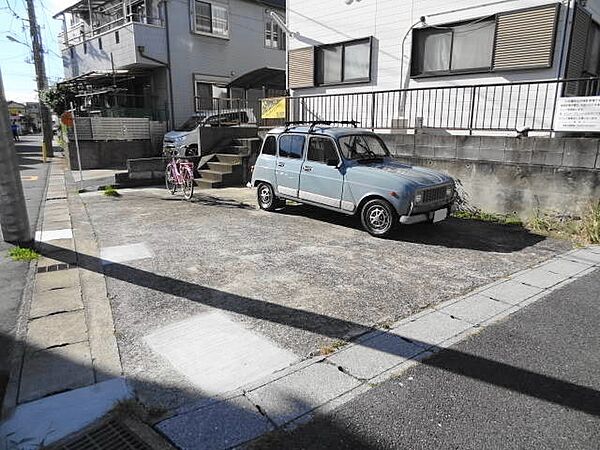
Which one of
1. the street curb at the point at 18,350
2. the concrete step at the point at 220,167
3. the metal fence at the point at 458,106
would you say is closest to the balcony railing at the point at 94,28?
the concrete step at the point at 220,167

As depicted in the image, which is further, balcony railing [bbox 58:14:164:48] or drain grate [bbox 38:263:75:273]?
balcony railing [bbox 58:14:164:48]

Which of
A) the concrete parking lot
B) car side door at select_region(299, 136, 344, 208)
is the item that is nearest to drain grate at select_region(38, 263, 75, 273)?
the concrete parking lot

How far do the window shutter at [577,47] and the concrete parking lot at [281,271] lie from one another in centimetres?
375

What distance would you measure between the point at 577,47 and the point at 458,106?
2.53 m

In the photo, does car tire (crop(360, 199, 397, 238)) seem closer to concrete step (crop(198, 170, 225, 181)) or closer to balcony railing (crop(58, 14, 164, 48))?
concrete step (crop(198, 170, 225, 181))

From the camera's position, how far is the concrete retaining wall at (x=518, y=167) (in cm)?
717

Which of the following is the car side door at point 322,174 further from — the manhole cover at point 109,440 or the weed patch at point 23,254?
the manhole cover at point 109,440

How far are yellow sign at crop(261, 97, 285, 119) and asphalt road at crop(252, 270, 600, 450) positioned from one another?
34.8 ft

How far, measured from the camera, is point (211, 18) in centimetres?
1944

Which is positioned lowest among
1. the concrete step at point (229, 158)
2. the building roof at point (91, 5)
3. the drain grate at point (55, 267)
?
the drain grate at point (55, 267)

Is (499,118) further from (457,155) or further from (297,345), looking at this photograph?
(297,345)

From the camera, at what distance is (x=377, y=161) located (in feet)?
25.1

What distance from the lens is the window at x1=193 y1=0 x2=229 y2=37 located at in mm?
19016

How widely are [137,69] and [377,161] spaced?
51.2 ft
